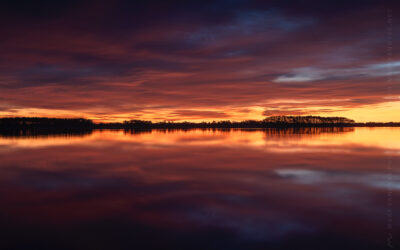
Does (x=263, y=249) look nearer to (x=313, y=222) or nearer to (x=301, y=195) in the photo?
(x=313, y=222)

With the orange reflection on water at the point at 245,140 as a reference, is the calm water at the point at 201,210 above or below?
below

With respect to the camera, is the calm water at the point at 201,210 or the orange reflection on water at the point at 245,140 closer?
the calm water at the point at 201,210

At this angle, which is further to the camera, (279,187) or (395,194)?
(279,187)

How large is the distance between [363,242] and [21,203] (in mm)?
14093

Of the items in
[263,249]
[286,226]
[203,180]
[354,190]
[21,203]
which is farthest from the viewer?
[203,180]

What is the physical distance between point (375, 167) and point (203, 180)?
15.1m

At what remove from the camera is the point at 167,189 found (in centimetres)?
1600

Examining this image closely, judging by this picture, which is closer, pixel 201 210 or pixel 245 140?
pixel 201 210

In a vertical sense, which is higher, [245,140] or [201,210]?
[245,140]

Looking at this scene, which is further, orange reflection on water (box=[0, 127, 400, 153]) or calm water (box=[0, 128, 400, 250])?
orange reflection on water (box=[0, 127, 400, 153])

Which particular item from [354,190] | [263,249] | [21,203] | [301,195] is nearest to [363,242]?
[263,249]

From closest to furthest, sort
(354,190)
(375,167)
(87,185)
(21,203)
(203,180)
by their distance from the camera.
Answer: (21,203) → (354,190) → (87,185) → (203,180) → (375,167)

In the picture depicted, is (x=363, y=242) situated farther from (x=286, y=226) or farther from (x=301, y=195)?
(x=301, y=195)

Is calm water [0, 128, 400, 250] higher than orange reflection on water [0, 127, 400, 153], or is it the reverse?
orange reflection on water [0, 127, 400, 153]
